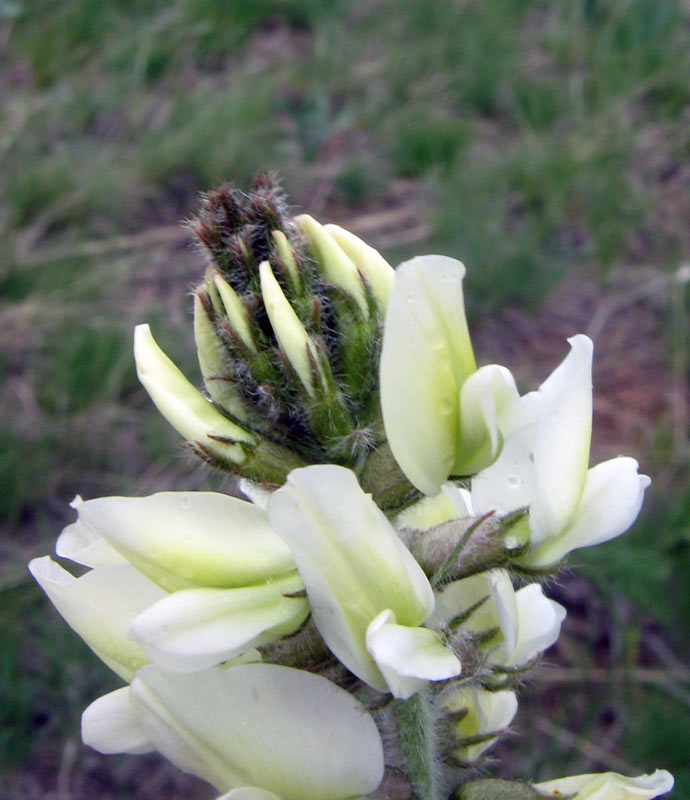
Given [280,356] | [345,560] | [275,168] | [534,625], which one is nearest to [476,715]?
[534,625]

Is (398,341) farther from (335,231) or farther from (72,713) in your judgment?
(72,713)

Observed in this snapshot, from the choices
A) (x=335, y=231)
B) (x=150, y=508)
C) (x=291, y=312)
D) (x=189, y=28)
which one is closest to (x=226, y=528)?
(x=150, y=508)

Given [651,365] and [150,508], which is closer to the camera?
[150,508]

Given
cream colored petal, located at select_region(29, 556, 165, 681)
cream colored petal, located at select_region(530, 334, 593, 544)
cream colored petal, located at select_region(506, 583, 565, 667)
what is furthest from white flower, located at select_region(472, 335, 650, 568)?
cream colored petal, located at select_region(29, 556, 165, 681)

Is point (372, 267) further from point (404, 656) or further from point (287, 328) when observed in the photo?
point (404, 656)

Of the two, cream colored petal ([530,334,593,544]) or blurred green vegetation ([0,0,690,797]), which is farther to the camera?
blurred green vegetation ([0,0,690,797])

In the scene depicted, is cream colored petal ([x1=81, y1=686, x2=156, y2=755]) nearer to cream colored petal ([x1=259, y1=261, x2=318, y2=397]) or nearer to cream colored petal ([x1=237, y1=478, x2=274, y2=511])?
cream colored petal ([x1=237, y1=478, x2=274, y2=511])
